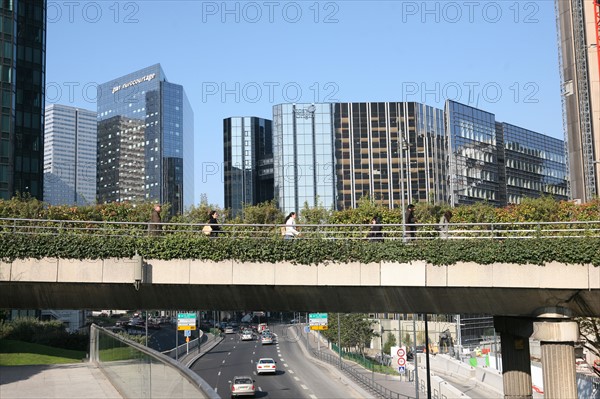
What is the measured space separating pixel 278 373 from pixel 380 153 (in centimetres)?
12957

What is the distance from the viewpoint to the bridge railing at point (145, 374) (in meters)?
9.95

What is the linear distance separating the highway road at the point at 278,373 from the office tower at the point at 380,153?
90.0 meters

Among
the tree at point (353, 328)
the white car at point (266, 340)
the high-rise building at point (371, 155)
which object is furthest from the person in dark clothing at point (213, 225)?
the high-rise building at point (371, 155)

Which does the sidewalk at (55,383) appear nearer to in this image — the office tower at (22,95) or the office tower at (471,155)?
the office tower at (22,95)

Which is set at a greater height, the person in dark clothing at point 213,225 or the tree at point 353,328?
the person in dark clothing at point 213,225

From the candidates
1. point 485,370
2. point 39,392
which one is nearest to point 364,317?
point 485,370

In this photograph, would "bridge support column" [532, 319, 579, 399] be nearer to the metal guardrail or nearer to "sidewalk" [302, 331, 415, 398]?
the metal guardrail

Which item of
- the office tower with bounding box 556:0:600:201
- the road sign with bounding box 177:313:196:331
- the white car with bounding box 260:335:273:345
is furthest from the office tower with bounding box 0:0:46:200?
the office tower with bounding box 556:0:600:201

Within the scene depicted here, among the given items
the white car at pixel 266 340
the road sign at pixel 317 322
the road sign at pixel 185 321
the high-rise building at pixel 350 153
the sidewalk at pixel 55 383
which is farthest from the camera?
the high-rise building at pixel 350 153

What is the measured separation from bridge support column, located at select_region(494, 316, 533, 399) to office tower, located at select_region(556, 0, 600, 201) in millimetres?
58576

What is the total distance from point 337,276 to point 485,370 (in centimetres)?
4103

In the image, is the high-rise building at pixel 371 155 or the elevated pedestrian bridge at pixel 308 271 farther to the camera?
the high-rise building at pixel 371 155

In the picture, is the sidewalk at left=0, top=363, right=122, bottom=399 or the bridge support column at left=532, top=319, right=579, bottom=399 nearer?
the sidewalk at left=0, top=363, right=122, bottom=399

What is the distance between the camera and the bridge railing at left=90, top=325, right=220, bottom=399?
9950mm
